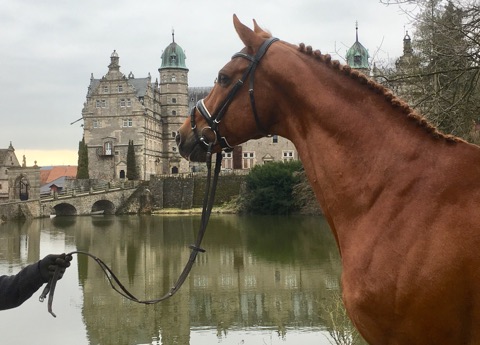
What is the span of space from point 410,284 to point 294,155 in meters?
60.0

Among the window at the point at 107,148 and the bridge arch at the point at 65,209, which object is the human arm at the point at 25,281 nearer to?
the bridge arch at the point at 65,209

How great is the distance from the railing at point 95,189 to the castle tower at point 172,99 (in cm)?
976

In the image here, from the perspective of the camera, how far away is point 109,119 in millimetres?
59938

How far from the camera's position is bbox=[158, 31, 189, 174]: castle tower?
2501 inches

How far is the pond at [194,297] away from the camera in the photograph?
10617 millimetres

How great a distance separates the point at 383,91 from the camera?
2666 millimetres

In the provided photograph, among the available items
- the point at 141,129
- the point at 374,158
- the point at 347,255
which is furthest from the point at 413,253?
the point at 141,129

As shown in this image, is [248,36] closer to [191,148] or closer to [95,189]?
[191,148]

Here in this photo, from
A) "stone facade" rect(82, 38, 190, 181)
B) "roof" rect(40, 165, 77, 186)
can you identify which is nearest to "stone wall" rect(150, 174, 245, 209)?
"stone facade" rect(82, 38, 190, 181)

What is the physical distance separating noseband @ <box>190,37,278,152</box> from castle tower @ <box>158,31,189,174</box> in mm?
60246

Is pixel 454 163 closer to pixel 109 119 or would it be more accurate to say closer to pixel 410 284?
pixel 410 284

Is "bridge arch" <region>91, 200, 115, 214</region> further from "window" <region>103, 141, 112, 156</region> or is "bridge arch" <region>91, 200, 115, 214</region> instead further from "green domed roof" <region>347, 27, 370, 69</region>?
"green domed roof" <region>347, 27, 370, 69</region>

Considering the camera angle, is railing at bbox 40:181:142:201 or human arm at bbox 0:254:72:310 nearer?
human arm at bbox 0:254:72:310

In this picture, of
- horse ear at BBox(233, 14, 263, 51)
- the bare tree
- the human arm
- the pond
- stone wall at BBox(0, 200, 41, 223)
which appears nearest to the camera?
the human arm
